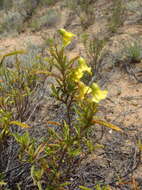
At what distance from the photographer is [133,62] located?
3.49 meters

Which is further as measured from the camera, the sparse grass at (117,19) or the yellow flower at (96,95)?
the sparse grass at (117,19)

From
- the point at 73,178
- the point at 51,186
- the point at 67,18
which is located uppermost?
the point at 67,18

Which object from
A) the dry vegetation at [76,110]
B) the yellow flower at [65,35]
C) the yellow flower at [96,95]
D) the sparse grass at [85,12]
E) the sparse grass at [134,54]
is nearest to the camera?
the yellow flower at [96,95]

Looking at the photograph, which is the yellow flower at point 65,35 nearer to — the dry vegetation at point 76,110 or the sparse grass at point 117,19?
the dry vegetation at point 76,110

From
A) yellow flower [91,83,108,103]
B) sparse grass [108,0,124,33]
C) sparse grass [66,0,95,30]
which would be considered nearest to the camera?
yellow flower [91,83,108,103]

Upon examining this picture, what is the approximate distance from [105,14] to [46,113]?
4.12 meters

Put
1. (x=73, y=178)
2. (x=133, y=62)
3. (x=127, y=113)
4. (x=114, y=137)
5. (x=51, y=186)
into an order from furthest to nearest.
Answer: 1. (x=133, y=62)
2. (x=127, y=113)
3. (x=114, y=137)
4. (x=73, y=178)
5. (x=51, y=186)

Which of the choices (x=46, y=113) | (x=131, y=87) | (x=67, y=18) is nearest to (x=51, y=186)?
(x=46, y=113)

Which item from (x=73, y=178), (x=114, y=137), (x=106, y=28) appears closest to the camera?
(x=73, y=178)

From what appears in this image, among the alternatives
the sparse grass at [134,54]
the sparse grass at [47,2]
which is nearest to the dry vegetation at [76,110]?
the sparse grass at [134,54]

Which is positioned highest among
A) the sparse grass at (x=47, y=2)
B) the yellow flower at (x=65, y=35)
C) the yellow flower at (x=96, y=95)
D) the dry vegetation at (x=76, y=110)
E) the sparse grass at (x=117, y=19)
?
the yellow flower at (x=65, y=35)

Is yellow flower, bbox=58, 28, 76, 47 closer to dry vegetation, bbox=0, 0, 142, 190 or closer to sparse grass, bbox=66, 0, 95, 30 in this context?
dry vegetation, bbox=0, 0, 142, 190

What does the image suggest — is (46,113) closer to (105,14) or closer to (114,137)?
(114,137)

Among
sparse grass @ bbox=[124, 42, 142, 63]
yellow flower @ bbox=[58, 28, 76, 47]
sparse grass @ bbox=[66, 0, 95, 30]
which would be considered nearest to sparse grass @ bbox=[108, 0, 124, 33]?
sparse grass @ bbox=[66, 0, 95, 30]
